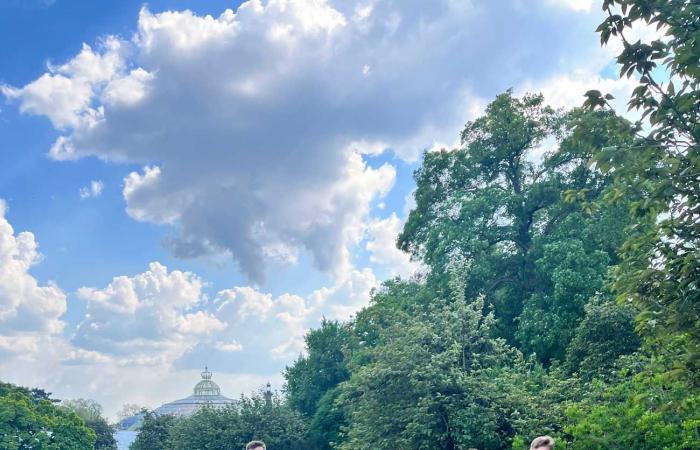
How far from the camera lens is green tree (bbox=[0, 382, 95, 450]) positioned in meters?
39.8

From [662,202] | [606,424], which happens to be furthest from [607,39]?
[606,424]

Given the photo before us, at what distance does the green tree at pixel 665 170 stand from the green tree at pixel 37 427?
129ft

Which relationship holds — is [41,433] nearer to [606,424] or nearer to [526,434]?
[526,434]

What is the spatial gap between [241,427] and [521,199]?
1597cm

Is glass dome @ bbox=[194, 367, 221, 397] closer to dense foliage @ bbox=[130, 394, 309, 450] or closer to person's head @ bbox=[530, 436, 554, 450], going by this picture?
dense foliage @ bbox=[130, 394, 309, 450]

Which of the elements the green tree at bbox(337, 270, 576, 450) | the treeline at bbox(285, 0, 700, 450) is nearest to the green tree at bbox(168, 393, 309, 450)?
the treeline at bbox(285, 0, 700, 450)

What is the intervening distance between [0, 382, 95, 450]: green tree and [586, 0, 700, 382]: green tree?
129 feet

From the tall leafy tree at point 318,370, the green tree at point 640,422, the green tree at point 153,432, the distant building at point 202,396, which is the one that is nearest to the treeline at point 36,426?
the green tree at point 153,432

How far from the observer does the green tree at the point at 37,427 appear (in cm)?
3984

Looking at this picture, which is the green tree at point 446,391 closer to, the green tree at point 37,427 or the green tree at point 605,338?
the green tree at point 605,338

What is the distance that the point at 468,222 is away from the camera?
25.9m

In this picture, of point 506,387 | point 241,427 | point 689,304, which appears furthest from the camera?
point 241,427

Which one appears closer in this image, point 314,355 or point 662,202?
point 662,202

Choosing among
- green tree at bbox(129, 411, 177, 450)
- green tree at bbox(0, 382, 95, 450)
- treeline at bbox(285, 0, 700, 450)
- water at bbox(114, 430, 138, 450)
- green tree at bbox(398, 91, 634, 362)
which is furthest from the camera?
water at bbox(114, 430, 138, 450)
